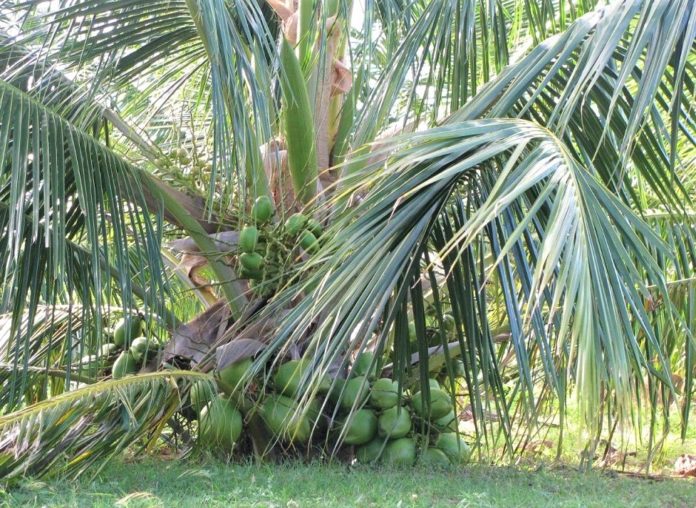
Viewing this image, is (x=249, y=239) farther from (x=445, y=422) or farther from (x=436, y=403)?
(x=445, y=422)

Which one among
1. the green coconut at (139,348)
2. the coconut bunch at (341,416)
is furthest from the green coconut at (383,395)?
the green coconut at (139,348)

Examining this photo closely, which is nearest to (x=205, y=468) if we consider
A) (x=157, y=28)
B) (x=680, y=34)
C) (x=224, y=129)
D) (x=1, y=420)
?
(x=1, y=420)

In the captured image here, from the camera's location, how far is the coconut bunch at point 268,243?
3.38m

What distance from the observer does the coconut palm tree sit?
2281 millimetres

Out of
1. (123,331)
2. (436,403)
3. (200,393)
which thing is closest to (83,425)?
(200,393)

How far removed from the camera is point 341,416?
384cm

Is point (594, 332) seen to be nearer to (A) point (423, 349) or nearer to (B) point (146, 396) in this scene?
(A) point (423, 349)

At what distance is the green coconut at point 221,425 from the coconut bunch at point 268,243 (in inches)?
17.8

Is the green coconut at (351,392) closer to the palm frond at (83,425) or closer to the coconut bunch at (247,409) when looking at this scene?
the coconut bunch at (247,409)

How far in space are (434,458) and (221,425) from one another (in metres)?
0.91

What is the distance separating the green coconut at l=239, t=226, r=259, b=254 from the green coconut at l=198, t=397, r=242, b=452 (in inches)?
→ 21.9

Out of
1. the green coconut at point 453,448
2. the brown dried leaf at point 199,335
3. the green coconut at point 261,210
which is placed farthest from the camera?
the green coconut at point 453,448

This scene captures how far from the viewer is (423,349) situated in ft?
10.5

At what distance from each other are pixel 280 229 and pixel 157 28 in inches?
42.6
